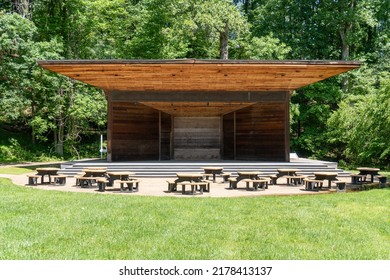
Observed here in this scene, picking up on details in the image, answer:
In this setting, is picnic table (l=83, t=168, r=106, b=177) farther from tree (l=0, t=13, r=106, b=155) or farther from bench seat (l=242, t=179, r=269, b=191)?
tree (l=0, t=13, r=106, b=155)

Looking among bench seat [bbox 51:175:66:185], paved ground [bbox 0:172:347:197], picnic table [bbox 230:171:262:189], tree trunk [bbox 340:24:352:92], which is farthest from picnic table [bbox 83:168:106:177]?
tree trunk [bbox 340:24:352:92]

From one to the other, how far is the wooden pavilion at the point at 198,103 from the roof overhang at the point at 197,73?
4 centimetres

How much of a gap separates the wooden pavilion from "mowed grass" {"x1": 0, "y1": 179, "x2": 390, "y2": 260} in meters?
6.45

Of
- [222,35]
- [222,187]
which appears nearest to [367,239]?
[222,187]

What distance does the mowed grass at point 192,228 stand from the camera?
456cm

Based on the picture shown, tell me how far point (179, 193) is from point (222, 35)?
2081 cm

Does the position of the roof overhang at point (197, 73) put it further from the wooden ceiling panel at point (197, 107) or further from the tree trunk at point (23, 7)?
the tree trunk at point (23, 7)

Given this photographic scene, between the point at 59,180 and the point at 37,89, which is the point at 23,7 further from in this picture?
the point at 59,180

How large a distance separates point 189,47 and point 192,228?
26.8m

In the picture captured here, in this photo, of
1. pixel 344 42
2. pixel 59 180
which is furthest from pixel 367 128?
pixel 59 180

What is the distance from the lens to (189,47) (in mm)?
30828

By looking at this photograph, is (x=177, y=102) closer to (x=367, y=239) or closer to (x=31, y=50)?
(x=31, y=50)

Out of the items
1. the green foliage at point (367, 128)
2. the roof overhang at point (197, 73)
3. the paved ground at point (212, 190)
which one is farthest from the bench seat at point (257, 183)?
the green foliage at point (367, 128)

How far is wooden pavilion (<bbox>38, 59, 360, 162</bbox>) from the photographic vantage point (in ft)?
44.9
